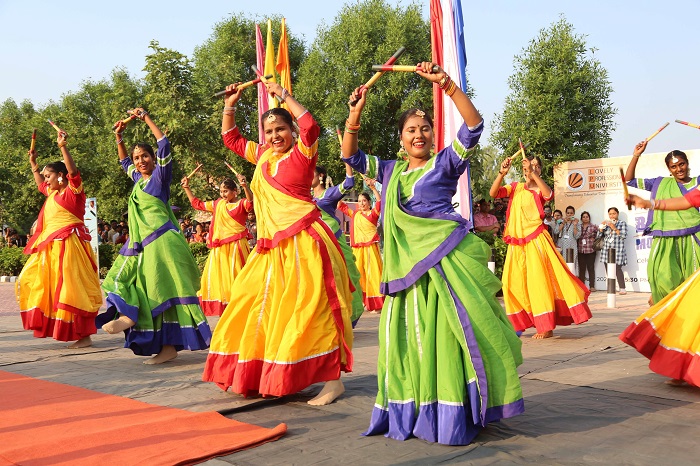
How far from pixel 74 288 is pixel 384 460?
5.09m

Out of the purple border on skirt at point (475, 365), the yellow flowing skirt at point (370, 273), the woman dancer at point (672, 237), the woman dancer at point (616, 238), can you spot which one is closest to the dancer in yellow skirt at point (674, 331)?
the purple border on skirt at point (475, 365)

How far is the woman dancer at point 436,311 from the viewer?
3676 millimetres

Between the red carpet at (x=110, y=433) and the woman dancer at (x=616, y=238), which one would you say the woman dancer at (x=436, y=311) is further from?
the woman dancer at (x=616, y=238)

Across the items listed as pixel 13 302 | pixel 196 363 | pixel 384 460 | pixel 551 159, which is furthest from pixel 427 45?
pixel 384 460

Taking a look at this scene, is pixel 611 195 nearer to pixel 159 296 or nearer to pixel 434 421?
pixel 159 296

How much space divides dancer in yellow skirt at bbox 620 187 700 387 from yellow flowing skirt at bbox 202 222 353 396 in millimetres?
2017

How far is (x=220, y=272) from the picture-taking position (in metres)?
9.85

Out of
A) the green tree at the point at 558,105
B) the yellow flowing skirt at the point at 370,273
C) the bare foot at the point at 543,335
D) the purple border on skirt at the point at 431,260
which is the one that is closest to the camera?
the purple border on skirt at the point at 431,260

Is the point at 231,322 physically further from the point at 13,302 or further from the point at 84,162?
the point at 84,162

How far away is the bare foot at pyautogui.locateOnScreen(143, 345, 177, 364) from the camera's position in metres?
6.45

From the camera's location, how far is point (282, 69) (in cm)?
926

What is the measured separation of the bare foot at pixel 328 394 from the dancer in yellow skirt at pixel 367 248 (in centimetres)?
669

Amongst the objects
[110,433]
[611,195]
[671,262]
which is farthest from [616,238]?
[110,433]

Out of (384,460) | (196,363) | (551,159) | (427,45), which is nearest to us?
(384,460)
